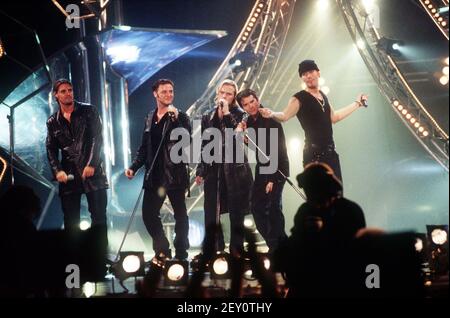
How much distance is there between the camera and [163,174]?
671 cm

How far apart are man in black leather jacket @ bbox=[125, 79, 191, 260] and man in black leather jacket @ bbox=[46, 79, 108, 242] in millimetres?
432

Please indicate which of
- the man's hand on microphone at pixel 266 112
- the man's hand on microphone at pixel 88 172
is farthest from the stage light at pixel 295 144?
the man's hand on microphone at pixel 88 172

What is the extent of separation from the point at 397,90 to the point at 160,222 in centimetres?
473

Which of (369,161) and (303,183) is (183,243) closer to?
(303,183)

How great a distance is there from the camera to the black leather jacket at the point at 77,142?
6.64 meters

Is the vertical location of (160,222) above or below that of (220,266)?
above

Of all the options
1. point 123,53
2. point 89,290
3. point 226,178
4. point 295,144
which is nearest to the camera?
point 89,290

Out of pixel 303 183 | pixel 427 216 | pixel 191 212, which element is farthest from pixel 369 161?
pixel 303 183

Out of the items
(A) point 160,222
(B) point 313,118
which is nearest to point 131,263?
(A) point 160,222

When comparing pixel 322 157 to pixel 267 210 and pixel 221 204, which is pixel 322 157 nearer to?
pixel 267 210

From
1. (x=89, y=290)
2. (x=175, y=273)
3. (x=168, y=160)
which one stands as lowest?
(x=89, y=290)

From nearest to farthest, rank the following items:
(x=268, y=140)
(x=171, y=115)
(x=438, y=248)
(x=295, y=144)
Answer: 1. (x=438, y=248)
2. (x=171, y=115)
3. (x=268, y=140)
4. (x=295, y=144)

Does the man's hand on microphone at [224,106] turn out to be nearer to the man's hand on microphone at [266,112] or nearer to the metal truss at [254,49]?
the man's hand on microphone at [266,112]

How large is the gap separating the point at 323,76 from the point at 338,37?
2.81 ft
